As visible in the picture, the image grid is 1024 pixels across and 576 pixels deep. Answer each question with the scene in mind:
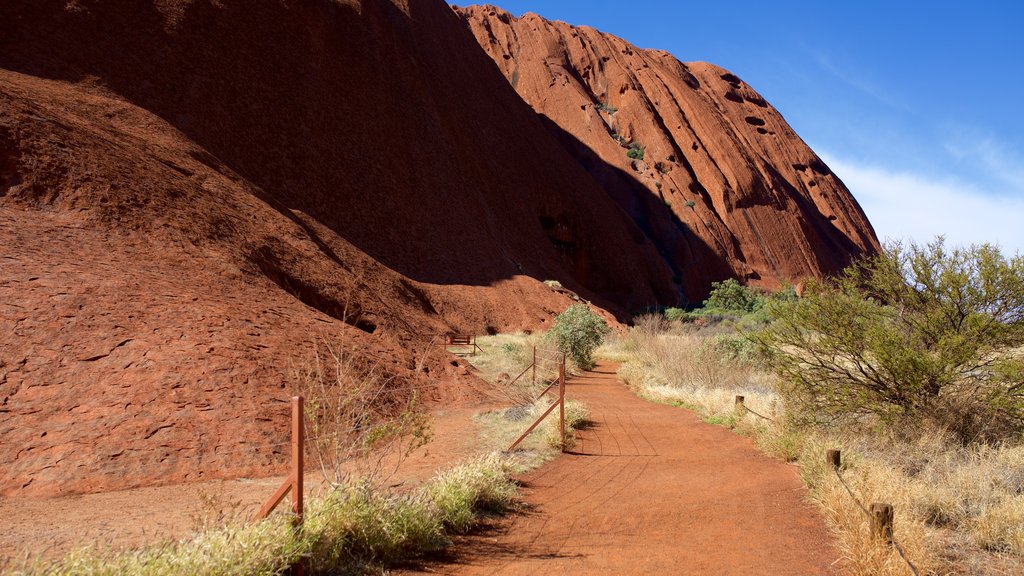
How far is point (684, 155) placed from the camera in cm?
6325

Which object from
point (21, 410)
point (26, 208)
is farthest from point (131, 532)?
point (26, 208)

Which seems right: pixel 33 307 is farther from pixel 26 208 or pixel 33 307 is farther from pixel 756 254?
pixel 756 254

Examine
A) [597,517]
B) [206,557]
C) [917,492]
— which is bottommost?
[597,517]

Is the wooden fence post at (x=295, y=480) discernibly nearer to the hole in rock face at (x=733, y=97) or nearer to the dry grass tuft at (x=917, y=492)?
the dry grass tuft at (x=917, y=492)

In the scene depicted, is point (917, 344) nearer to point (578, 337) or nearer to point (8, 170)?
point (578, 337)

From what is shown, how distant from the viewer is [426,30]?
4294cm

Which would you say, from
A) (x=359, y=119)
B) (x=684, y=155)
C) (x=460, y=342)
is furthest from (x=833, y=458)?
(x=684, y=155)

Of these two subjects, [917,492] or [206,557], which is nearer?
[206,557]

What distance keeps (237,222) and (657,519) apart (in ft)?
42.2

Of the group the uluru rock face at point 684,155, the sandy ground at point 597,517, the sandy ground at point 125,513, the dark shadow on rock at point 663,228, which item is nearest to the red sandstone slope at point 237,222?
the sandy ground at point 125,513

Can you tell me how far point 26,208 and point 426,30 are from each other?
113 feet

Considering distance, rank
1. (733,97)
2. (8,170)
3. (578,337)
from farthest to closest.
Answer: (733,97), (578,337), (8,170)

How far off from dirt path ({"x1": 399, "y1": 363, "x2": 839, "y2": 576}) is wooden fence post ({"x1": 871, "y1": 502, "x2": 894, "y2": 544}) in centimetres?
53

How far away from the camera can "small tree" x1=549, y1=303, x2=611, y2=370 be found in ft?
74.7
